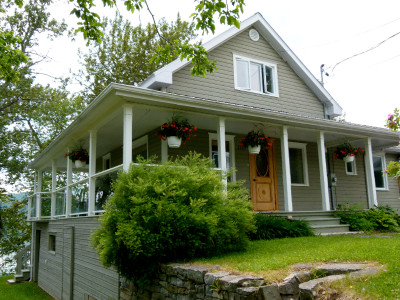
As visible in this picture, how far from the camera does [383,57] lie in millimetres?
16672

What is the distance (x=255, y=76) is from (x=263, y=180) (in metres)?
3.23

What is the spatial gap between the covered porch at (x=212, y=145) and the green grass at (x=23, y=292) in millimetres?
2402

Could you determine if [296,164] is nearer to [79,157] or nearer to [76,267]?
[79,157]

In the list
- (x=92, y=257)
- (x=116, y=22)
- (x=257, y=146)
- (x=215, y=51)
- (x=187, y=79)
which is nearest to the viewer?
(x=92, y=257)

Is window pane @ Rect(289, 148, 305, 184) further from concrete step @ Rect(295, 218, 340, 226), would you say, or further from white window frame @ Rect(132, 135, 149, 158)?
white window frame @ Rect(132, 135, 149, 158)

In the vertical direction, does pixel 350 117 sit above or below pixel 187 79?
above

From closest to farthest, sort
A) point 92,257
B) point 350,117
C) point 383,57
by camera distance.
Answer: point 92,257, point 383,57, point 350,117

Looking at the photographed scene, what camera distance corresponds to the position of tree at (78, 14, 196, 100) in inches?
923

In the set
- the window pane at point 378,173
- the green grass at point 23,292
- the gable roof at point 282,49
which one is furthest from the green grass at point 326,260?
the window pane at point 378,173

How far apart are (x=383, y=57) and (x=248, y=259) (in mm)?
14738

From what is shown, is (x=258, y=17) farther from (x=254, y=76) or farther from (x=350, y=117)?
(x=350, y=117)

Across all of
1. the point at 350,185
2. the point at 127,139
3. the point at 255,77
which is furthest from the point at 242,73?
the point at 350,185

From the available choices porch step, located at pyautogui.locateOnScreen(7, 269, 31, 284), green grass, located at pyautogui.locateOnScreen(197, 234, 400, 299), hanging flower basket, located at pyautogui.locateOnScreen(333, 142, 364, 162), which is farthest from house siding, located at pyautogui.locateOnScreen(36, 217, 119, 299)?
hanging flower basket, located at pyautogui.locateOnScreen(333, 142, 364, 162)

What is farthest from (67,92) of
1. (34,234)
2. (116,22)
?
(34,234)
